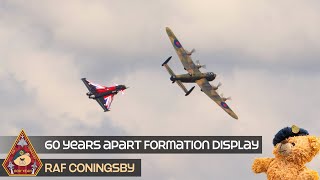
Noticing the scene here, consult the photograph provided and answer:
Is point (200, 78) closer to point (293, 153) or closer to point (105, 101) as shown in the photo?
point (105, 101)

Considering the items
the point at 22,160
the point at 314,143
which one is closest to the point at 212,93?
the point at 22,160

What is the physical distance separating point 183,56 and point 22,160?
2236 cm

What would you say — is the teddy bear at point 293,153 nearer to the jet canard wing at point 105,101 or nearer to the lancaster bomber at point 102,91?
the jet canard wing at point 105,101

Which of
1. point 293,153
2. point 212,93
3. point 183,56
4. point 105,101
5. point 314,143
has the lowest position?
point 293,153

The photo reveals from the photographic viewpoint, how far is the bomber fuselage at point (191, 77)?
52.2 meters

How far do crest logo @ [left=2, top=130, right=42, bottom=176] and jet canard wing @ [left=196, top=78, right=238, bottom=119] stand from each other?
2136 centimetres

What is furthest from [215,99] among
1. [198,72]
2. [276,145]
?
[276,145]

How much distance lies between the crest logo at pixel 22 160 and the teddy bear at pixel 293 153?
14.0 m

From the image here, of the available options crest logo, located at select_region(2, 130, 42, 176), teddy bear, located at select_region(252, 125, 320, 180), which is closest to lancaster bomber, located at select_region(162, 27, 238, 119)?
crest logo, located at select_region(2, 130, 42, 176)

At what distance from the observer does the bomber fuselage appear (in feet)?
171

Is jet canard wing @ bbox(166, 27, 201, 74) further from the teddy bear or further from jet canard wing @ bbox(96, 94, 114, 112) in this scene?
the teddy bear

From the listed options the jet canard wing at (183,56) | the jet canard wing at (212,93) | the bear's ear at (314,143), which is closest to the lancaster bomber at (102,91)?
the jet canard wing at (183,56)

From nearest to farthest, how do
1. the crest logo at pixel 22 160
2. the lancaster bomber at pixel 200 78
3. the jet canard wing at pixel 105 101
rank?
the crest logo at pixel 22 160, the jet canard wing at pixel 105 101, the lancaster bomber at pixel 200 78

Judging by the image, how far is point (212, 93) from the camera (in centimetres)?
5441
